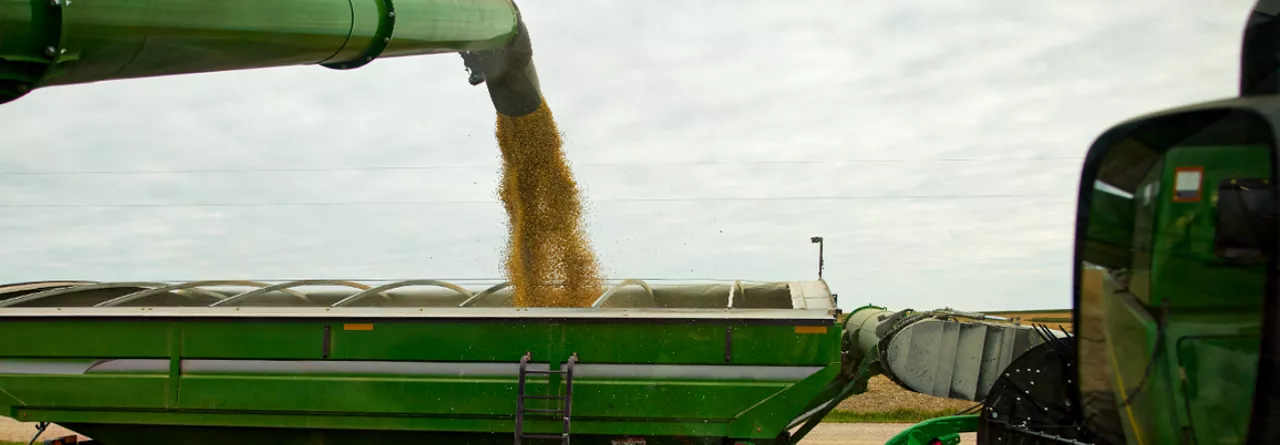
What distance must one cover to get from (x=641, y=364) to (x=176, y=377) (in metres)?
3.11

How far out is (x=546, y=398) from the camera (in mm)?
6051

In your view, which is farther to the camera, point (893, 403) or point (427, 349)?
point (893, 403)

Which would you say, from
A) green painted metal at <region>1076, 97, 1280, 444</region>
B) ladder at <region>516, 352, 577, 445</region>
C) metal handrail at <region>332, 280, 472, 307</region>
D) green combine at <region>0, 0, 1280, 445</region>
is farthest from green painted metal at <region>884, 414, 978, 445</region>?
metal handrail at <region>332, 280, 472, 307</region>

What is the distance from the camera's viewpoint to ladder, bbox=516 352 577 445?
5.98 m

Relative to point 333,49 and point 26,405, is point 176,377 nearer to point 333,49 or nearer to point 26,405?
point 26,405

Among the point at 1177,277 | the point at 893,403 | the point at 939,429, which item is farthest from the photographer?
the point at 893,403

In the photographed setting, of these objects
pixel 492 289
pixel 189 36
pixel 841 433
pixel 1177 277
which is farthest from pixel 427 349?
pixel 841 433

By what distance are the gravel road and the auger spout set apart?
7.22 metres

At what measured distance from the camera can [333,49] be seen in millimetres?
5047

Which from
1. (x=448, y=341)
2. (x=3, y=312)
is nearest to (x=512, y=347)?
(x=448, y=341)

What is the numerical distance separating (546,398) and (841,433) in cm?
671

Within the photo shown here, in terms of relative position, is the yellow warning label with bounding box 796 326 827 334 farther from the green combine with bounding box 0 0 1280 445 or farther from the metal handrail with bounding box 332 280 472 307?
the metal handrail with bounding box 332 280 472 307

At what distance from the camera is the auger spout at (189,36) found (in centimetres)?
364

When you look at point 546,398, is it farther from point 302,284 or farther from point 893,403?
point 893,403
